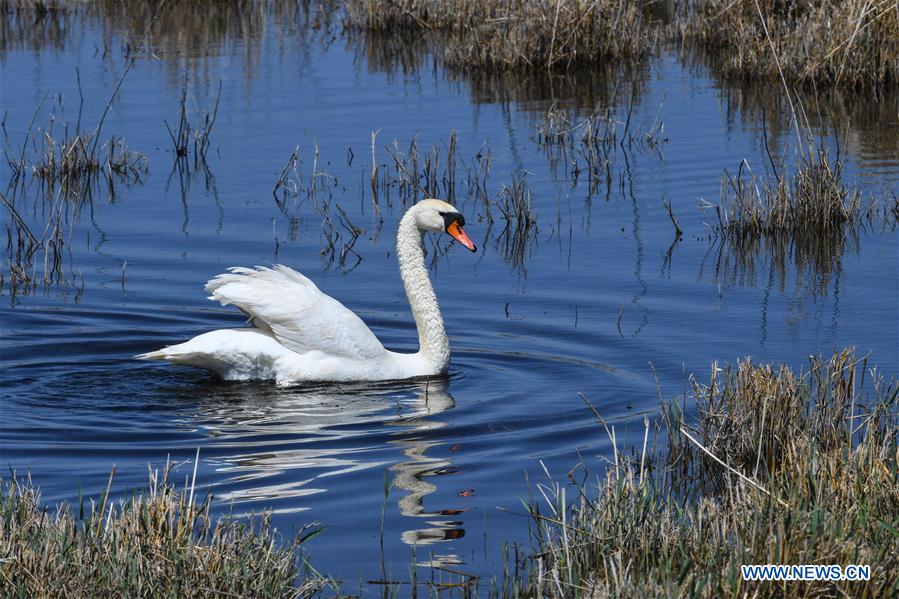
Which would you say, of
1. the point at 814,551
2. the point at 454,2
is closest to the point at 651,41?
the point at 454,2

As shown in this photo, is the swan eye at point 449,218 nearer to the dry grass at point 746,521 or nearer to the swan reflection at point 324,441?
the swan reflection at point 324,441

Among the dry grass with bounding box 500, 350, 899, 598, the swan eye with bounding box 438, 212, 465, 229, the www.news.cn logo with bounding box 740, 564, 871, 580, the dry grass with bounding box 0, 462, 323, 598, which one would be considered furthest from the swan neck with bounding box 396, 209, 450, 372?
the www.news.cn logo with bounding box 740, 564, 871, 580

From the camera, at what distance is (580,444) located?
304 inches

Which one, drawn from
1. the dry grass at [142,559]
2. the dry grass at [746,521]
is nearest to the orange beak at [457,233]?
the dry grass at [746,521]

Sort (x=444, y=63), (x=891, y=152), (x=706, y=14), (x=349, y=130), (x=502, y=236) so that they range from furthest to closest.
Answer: (x=706, y=14)
(x=444, y=63)
(x=349, y=130)
(x=891, y=152)
(x=502, y=236)

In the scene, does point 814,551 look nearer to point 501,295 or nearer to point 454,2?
point 501,295

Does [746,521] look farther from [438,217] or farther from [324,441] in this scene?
[438,217]

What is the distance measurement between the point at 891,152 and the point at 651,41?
777 centimetres

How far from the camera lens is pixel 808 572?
16.1 feet

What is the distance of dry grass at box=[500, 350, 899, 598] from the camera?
16.2 feet

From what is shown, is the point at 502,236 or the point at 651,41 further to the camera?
the point at 651,41

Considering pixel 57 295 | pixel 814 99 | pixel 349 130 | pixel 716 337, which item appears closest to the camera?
pixel 716 337

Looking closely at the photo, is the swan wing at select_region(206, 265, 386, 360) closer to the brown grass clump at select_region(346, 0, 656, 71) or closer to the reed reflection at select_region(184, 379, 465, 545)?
the reed reflection at select_region(184, 379, 465, 545)

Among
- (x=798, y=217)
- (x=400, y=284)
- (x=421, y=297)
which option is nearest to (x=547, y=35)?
(x=798, y=217)
